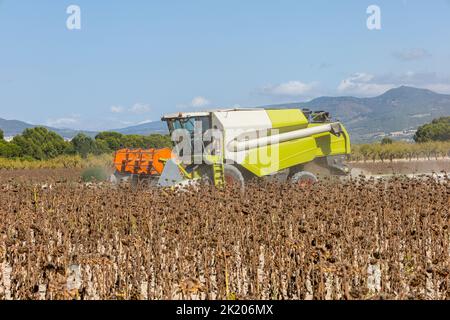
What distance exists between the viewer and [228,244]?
6.71 metres

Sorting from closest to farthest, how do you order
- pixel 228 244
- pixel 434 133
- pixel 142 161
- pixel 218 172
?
pixel 228 244 < pixel 218 172 < pixel 142 161 < pixel 434 133

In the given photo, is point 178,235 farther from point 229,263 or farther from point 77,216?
point 77,216

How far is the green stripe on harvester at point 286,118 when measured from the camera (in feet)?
48.9

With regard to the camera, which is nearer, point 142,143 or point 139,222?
point 139,222

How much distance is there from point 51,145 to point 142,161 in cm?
2621

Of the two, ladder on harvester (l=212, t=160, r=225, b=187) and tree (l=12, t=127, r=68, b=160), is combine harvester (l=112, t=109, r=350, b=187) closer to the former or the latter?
ladder on harvester (l=212, t=160, r=225, b=187)

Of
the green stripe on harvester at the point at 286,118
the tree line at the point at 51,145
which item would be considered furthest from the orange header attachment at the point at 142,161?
the tree line at the point at 51,145

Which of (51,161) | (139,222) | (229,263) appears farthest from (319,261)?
(51,161)

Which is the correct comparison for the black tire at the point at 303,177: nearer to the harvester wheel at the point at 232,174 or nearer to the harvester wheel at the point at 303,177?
the harvester wheel at the point at 303,177

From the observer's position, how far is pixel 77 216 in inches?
367

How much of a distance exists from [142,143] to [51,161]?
15.7 m

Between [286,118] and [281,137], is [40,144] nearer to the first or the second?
[286,118]

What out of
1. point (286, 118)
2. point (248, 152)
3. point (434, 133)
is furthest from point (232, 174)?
point (434, 133)

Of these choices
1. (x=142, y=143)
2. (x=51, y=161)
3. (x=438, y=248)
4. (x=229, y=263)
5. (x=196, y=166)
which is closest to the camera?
(x=229, y=263)
